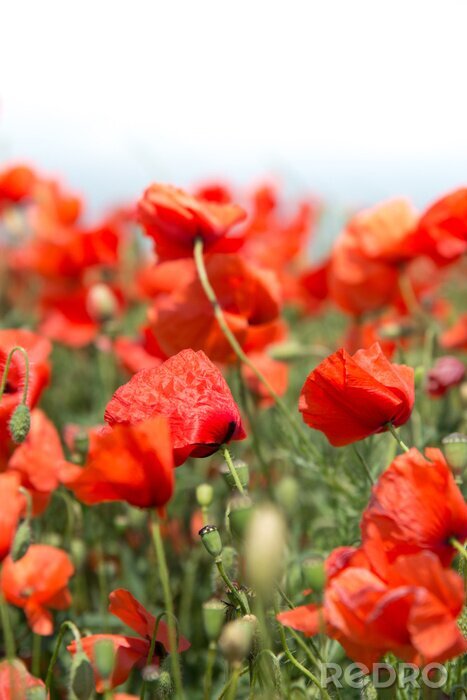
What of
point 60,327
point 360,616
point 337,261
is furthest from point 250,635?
point 60,327

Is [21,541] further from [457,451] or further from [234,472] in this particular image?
[457,451]

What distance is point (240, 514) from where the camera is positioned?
79cm

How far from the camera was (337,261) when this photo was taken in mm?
1965

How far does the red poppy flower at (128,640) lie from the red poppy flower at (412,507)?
259mm

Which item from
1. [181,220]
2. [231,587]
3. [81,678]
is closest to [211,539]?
[231,587]

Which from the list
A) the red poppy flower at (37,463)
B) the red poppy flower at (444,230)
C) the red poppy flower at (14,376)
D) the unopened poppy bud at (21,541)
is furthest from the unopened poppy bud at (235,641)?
the red poppy flower at (444,230)

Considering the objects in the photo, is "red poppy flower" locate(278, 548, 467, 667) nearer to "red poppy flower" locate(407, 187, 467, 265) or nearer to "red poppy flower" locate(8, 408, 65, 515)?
"red poppy flower" locate(8, 408, 65, 515)

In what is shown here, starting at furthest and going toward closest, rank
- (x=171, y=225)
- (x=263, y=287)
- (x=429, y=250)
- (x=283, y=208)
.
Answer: (x=283, y=208) < (x=429, y=250) < (x=263, y=287) < (x=171, y=225)

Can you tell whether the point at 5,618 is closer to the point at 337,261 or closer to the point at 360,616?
the point at 360,616

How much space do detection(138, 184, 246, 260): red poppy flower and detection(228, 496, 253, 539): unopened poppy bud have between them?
501 mm

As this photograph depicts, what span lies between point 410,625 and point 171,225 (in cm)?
70

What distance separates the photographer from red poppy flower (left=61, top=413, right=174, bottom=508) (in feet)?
2.49

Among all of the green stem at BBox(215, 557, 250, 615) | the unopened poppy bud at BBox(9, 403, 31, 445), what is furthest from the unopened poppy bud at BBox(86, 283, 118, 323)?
the green stem at BBox(215, 557, 250, 615)

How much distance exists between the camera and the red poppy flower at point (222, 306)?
1.30 metres
